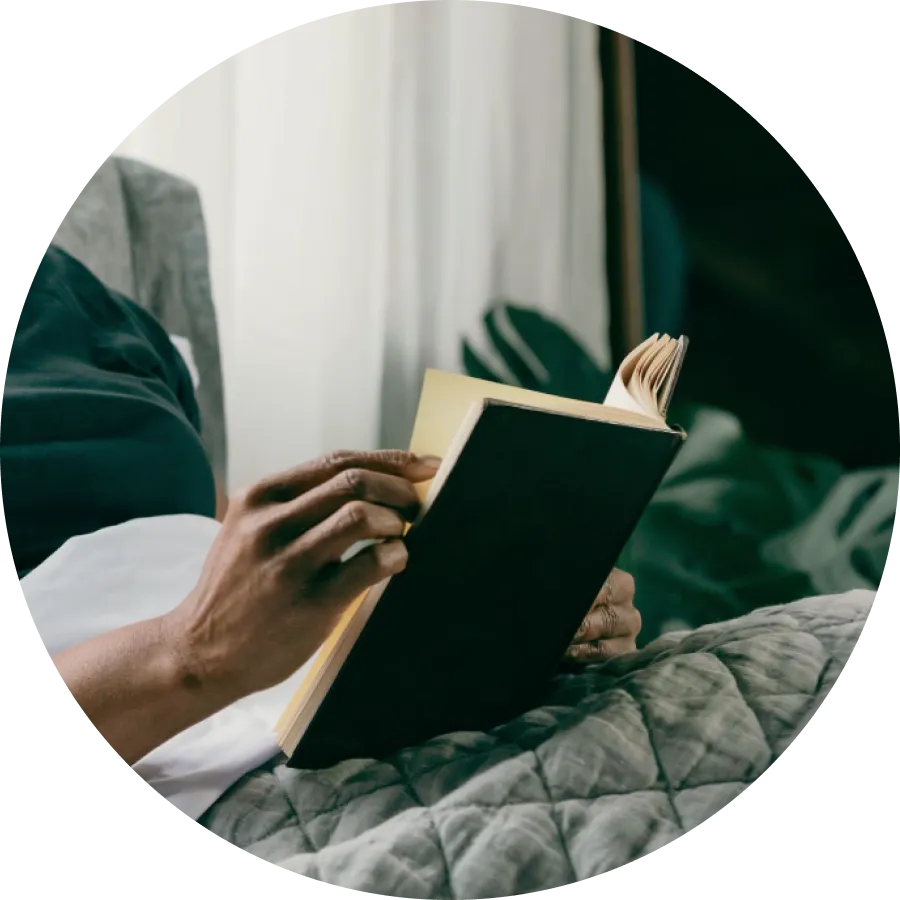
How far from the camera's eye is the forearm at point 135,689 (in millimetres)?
898

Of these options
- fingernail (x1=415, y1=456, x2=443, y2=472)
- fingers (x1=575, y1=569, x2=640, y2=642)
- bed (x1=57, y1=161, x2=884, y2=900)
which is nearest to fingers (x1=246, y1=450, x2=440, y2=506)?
fingernail (x1=415, y1=456, x2=443, y2=472)

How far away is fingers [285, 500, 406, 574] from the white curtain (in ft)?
0.43

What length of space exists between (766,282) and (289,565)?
53cm

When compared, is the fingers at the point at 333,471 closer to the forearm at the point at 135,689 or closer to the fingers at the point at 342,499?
the fingers at the point at 342,499

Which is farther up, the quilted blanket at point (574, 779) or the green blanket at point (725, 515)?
the green blanket at point (725, 515)

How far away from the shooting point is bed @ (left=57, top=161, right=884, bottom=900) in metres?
0.88

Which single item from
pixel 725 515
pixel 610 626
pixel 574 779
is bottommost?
pixel 574 779

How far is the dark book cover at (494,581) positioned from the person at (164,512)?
0.04 meters

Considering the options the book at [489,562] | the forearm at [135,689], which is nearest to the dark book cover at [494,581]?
the book at [489,562]

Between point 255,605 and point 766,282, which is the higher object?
point 766,282

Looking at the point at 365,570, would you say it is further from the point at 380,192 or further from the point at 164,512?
the point at 380,192

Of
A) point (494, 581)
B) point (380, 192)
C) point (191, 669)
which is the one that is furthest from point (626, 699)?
point (380, 192)

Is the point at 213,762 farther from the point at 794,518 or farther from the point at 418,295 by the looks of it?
the point at 794,518

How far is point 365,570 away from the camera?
2.73ft
